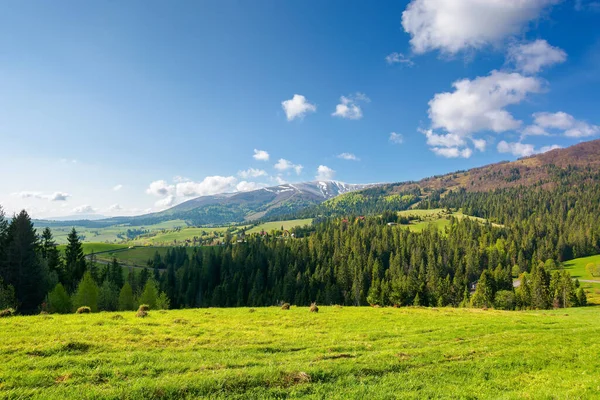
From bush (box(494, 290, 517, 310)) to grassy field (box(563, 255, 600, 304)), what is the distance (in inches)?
960

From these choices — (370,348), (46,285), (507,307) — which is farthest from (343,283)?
(370,348)

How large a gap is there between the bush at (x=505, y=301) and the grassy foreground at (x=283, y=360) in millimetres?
93707

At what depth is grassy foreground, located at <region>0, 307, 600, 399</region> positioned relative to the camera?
41.0ft

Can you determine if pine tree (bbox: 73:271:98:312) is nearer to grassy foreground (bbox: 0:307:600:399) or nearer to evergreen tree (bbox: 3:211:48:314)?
evergreen tree (bbox: 3:211:48:314)

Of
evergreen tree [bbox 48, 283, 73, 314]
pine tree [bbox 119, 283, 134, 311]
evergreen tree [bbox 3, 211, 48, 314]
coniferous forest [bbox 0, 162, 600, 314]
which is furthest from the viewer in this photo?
pine tree [bbox 119, 283, 134, 311]

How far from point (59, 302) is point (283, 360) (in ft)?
177

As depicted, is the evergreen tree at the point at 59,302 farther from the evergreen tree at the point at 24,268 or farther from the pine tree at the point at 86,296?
the evergreen tree at the point at 24,268

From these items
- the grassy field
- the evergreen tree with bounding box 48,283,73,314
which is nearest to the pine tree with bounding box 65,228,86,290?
the evergreen tree with bounding box 48,283,73,314

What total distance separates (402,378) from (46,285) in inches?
3057

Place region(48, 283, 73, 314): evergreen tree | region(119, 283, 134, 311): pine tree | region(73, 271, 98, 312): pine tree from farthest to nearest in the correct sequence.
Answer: region(119, 283, 134, 311): pine tree, region(73, 271, 98, 312): pine tree, region(48, 283, 73, 314): evergreen tree

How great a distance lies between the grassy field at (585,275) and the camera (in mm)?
114312

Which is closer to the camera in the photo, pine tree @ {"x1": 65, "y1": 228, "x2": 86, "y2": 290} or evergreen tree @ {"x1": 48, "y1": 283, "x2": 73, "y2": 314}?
evergreen tree @ {"x1": 48, "y1": 283, "x2": 73, "y2": 314}

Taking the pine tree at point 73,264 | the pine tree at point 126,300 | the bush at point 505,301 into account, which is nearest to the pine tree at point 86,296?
the pine tree at point 126,300

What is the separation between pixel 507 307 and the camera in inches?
4102
